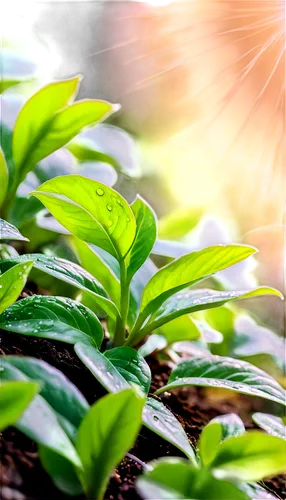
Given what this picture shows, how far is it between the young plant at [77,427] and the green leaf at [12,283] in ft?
0.21

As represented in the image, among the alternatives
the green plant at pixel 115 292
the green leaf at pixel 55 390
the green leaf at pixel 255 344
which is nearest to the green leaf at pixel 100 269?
the green plant at pixel 115 292

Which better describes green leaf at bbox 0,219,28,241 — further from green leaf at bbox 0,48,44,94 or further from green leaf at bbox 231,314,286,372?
green leaf at bbox 231,314,286,372

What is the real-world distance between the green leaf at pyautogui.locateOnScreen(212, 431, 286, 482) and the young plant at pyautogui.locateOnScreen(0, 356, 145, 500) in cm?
8

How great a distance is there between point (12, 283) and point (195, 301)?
0.20 m

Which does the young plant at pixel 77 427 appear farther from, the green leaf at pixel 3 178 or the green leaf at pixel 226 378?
the green leaf at pixel 3 178

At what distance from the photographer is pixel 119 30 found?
3.84 feet

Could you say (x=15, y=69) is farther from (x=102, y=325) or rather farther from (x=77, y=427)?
(x=77, y=427)

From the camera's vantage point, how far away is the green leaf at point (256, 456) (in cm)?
35

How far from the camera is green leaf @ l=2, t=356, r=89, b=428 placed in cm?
34

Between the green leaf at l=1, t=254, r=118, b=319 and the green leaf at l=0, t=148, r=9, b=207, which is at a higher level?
the green leaf at l=0, t=148, r=9, b=207

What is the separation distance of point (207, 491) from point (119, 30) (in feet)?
3.54

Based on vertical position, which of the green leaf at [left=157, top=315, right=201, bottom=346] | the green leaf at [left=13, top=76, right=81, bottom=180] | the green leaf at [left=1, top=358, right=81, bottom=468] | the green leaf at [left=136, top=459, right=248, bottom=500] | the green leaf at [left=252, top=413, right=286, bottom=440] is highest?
the green leaf at [left=13, top=76, right=81, bottom=180]

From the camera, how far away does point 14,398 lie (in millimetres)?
294

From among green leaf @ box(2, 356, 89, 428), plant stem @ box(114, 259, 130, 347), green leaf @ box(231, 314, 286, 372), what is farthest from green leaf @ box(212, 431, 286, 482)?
green leaf @ box(231, 314, 286, 372)
